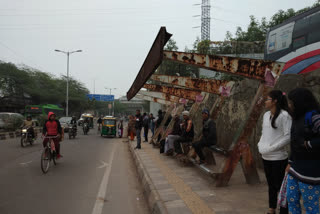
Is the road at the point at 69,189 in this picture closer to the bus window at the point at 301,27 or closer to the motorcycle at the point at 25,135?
the motorcycle at the point at 25,135

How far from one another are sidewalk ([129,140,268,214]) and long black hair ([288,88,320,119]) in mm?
1733

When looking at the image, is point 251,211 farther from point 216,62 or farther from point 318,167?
point 216,62

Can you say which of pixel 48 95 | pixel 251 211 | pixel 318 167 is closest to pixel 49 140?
pixel 251 211

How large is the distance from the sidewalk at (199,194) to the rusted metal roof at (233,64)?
2.08 meters

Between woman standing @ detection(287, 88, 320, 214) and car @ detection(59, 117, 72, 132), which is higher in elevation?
woman standing @ detection(287, 88, 320, 214)

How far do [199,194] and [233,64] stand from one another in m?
2.43

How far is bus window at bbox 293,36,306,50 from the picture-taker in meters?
9.00

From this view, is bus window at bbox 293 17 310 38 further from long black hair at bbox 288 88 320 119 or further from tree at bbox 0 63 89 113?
tree at bbox 0 63 89 113

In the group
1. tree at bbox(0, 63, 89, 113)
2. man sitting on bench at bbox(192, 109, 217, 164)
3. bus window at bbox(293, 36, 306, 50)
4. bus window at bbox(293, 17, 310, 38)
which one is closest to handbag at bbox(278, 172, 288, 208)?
man sitting on bench at bbox(192, 109, 217, 164)

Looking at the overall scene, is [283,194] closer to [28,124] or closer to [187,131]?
[187,131]

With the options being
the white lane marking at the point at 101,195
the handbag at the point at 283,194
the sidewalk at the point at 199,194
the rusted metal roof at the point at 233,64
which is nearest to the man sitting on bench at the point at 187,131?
the sidewalk at the point at 199,194

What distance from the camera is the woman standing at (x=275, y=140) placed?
298cm

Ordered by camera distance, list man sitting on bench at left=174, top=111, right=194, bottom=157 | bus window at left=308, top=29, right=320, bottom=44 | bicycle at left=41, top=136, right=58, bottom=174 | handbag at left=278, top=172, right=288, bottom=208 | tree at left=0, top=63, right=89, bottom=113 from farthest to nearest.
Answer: tree at left=0, top=63, right=89, bottom=113, bus window at left=308, top=29, right=320, bottom=44, man sitting on bench at left=174, top=111, right=194, bottom=157, bicycle at left=41, top=136, right=58, bottom=174, handbag at left=278, top=172, right=288, bottom=208

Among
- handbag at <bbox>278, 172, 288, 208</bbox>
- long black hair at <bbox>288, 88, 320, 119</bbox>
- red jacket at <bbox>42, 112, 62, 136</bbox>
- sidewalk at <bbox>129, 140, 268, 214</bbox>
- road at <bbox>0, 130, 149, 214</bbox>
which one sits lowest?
road at <bbox>0, 130, 149, 214</bbox>
